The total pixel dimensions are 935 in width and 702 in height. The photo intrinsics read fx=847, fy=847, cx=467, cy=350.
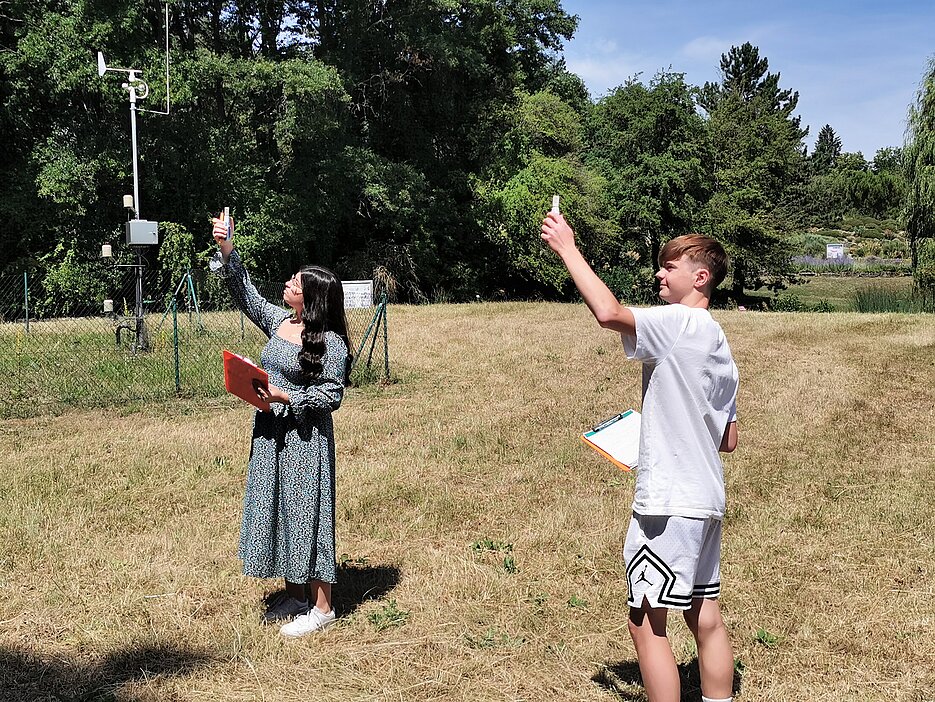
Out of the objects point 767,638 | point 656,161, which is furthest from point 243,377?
point 656,161

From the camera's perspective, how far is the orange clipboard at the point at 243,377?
380 centimetres

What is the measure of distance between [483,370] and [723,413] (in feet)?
34.1

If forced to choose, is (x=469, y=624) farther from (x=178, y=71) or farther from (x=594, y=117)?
(x=594, y=117)

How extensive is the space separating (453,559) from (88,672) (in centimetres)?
225

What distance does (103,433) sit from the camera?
348 inches

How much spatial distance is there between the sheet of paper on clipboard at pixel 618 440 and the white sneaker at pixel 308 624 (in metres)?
A: 1.80

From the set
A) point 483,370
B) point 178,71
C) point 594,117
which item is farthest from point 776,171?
point 483,370

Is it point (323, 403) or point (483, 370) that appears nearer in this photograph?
point (323, 403)

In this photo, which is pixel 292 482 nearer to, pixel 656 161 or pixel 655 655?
pixel 655 655

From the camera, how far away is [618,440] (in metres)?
3.54

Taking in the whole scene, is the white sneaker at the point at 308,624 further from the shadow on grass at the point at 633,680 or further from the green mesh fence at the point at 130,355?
the green mesh fence at the point at 130,355

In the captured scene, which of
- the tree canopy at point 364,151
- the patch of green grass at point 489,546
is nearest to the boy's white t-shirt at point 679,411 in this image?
the patch of green grass at point 489,546

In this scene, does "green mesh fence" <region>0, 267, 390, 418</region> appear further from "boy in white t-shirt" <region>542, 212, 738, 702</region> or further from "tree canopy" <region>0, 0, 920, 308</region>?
"boy in white t-shirt" <region>542, 212, 738, 702</region>

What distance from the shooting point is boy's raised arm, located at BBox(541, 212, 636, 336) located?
2.71 meters
